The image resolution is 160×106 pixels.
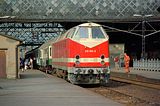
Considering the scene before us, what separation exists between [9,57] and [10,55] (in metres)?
0.18

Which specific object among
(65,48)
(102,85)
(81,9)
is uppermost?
(81,9)

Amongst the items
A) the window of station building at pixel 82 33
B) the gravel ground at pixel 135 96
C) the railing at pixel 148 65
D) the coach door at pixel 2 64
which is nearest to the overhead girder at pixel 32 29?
the railing at pixel 148 65

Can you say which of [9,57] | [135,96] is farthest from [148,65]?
[135,96]

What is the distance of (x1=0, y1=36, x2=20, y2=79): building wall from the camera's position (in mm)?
32531

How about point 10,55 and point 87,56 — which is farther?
point 10,55

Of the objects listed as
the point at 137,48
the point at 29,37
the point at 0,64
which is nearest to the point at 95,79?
the point at 0,64

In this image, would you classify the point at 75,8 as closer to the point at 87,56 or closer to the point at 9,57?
the point at 9,57

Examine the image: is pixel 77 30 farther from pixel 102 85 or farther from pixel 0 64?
pixel 0 64

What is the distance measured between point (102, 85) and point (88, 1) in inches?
2452

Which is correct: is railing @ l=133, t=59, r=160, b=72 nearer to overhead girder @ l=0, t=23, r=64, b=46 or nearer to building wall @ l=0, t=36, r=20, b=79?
building wall @ l=0, t=36, r=20, b=79

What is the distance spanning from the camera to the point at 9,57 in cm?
3269

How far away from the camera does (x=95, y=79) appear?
82.2 feet

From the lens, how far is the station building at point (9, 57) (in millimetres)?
32500

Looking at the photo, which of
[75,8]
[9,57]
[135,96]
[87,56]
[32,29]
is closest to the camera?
[135,96]
